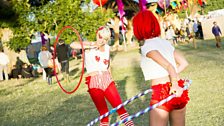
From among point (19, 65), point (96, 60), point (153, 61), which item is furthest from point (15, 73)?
point (153, 61)

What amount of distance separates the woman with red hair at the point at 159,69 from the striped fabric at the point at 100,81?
2.13 m

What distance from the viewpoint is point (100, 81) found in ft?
20.8

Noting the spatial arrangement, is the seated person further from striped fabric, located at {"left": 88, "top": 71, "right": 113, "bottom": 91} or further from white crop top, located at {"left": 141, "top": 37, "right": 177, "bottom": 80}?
white crop top, located at {"left": 141, "top": 37, "right": 177, "bottom": 80}

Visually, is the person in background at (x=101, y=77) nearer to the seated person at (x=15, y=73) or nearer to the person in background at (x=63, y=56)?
the person in background at (x=63, y=56)

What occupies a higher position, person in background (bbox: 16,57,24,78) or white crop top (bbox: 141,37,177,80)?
white crop top (bbox: 141,37,177,80)

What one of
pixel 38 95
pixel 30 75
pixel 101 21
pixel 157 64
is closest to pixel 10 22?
pixel 30 75

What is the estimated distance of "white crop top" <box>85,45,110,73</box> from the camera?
648cm

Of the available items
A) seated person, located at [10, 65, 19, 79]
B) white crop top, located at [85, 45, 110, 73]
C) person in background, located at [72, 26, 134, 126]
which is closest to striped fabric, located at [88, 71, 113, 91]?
person in background, located at [72, 26, 134, 126]

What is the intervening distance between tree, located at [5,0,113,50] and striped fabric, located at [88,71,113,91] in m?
16.4

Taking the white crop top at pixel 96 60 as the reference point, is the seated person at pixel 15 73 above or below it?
below

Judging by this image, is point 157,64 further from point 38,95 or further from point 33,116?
point 38,95

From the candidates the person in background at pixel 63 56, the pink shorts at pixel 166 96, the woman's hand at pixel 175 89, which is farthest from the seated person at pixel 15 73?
the woman's hand at pixel 175 89

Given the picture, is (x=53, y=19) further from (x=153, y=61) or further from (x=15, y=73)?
(x=153, y=61)

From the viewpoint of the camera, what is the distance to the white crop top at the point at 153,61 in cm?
412
